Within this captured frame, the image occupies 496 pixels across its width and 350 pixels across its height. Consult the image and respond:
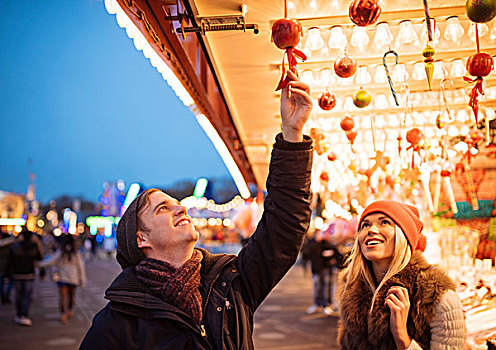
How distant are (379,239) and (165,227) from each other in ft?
4.29

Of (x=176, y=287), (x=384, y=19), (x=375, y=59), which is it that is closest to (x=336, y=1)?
(x=384, y=19)

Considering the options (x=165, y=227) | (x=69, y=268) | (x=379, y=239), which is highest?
(x=165, y=227)

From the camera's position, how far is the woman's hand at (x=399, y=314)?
101 inches

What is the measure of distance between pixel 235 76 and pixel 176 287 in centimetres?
350

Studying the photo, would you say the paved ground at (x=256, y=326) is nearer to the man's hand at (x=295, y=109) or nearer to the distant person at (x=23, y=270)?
the distant person at (x=23, y=270)

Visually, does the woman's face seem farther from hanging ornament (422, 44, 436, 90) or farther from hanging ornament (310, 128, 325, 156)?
hanging ornament (310, 128, 325, 156)

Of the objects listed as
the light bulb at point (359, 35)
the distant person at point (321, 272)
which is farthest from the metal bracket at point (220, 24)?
the distant person at point (321, 272)

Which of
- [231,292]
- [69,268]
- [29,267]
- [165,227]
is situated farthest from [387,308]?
[29,267]

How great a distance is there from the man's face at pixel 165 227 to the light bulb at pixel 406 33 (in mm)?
2522

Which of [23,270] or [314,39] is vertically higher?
[314,39]

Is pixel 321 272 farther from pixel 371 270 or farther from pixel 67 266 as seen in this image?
pixel 371 270

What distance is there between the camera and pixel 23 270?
9898mm

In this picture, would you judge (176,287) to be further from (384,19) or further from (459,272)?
(459,272)

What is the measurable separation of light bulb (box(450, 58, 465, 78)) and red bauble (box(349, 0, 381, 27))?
2443mm
